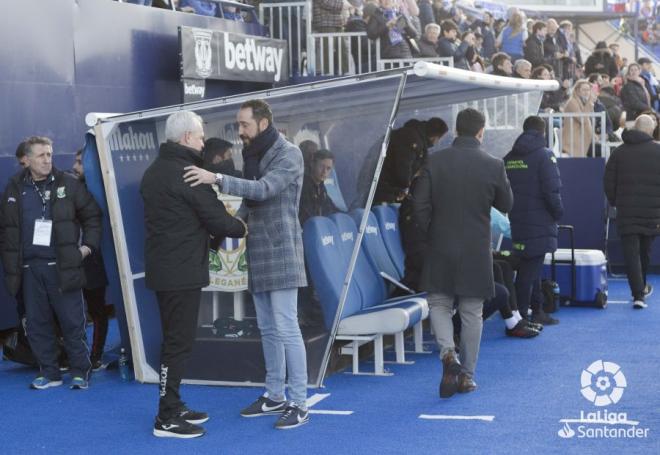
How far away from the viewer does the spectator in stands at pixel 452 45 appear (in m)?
16.2

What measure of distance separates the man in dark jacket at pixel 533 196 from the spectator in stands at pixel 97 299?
→ 3433 mm

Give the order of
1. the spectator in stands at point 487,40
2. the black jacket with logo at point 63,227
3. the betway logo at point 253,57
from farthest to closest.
A: the spectator in stands at point 487,40 → the betway logo at point 253,57 → the black jacket with logo at point 63,227

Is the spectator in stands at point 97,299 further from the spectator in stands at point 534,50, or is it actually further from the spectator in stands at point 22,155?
the spectator in stands at point 534,50

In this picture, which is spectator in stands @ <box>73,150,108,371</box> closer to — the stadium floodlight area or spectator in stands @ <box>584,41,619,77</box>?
the stadium floodlight area

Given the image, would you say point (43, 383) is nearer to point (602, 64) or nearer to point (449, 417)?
point (449, 417)

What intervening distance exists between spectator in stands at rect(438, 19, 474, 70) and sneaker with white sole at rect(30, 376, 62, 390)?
9.47 metres

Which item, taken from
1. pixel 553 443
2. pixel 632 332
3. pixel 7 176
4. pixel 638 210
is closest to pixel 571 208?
pixel 638 210

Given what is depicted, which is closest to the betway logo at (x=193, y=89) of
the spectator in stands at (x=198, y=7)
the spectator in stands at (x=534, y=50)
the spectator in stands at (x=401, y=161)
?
the spectator in stands at (x=198, y=7)

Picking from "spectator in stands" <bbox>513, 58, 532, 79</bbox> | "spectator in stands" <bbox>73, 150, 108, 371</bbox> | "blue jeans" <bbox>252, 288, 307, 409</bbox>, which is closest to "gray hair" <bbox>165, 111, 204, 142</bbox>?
"blue jeans" <bbox>252, 288, 307, 409</bbox>

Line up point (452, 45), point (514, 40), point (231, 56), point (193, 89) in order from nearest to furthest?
point (193, 89) < point (231, 56) < point (452, 45) < point (514, 40)

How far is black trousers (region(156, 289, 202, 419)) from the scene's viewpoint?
20.6 feet

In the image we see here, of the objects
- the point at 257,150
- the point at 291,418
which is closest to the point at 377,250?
the point at 257,150

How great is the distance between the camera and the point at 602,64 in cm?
2055

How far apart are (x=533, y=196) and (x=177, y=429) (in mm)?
4228
